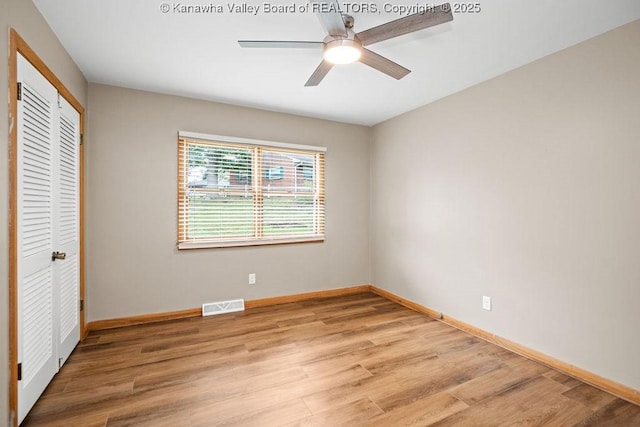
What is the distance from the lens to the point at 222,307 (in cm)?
357

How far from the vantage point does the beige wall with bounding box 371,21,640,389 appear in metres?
2.07

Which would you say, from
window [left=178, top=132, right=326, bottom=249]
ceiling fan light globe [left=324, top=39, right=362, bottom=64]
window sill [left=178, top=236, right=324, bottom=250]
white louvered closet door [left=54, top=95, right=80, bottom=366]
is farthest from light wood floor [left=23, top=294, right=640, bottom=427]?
ceiling fan light globe [left=324, top=39, right=362, bottom=64]

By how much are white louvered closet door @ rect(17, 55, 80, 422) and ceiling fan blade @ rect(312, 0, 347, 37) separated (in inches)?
66.9

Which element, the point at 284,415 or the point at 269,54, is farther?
the point at 269,54

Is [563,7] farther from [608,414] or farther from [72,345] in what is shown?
[72,345]

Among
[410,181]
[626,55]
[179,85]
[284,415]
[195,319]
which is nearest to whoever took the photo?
[284,415]

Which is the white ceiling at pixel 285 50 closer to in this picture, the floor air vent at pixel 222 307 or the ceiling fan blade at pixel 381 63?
the ceiling fan blade at pixel 381 63

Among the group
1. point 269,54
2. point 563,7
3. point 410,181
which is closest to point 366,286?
point 410,181

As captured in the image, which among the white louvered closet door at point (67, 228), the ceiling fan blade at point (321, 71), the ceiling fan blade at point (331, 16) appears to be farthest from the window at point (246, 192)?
the ceiling fan blade at point (331, 16)

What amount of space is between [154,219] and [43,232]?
129cm

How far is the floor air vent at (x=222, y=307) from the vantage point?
3500 millimetres

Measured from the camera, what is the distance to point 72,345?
8.46 feet

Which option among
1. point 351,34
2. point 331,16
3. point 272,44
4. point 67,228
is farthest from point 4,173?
point 351,34

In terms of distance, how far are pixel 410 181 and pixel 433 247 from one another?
885 mm
